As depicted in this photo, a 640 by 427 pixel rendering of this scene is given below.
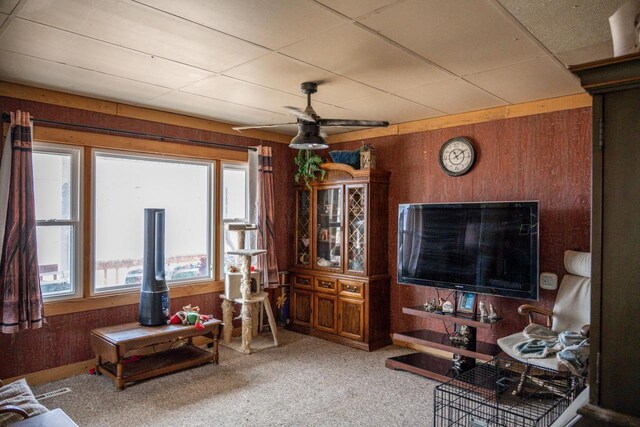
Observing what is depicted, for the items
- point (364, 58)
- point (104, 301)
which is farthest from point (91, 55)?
point (104, 301)

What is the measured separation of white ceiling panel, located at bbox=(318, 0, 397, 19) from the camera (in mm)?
1986

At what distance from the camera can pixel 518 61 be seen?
279cm

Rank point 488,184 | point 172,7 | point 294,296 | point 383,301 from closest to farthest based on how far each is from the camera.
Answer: point 172,7, point 488,184, point 383,301, point 294,296

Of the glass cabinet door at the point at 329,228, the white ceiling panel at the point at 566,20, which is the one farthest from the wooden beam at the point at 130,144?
the white ceiling panel at the point at 566,20

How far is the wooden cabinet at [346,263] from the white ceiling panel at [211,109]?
955 millimetres

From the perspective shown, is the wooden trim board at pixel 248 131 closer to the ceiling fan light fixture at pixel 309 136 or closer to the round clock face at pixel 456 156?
the round clock face at pixel 456 156

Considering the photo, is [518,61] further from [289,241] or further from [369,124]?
[289,241]

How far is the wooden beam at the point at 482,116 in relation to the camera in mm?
3592

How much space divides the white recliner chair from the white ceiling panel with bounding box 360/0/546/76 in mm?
1726

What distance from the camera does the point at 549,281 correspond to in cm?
365

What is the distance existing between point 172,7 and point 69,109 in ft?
7.27

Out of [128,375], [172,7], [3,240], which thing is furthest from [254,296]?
[172,7]

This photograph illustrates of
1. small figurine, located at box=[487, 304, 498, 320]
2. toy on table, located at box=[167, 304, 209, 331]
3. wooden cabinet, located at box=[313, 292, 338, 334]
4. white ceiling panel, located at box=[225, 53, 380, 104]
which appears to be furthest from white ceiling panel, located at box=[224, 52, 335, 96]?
wooden cabinet, located at box=[313, 292, 338, 334]

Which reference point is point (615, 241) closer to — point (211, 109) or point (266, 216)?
point (211, 109)
